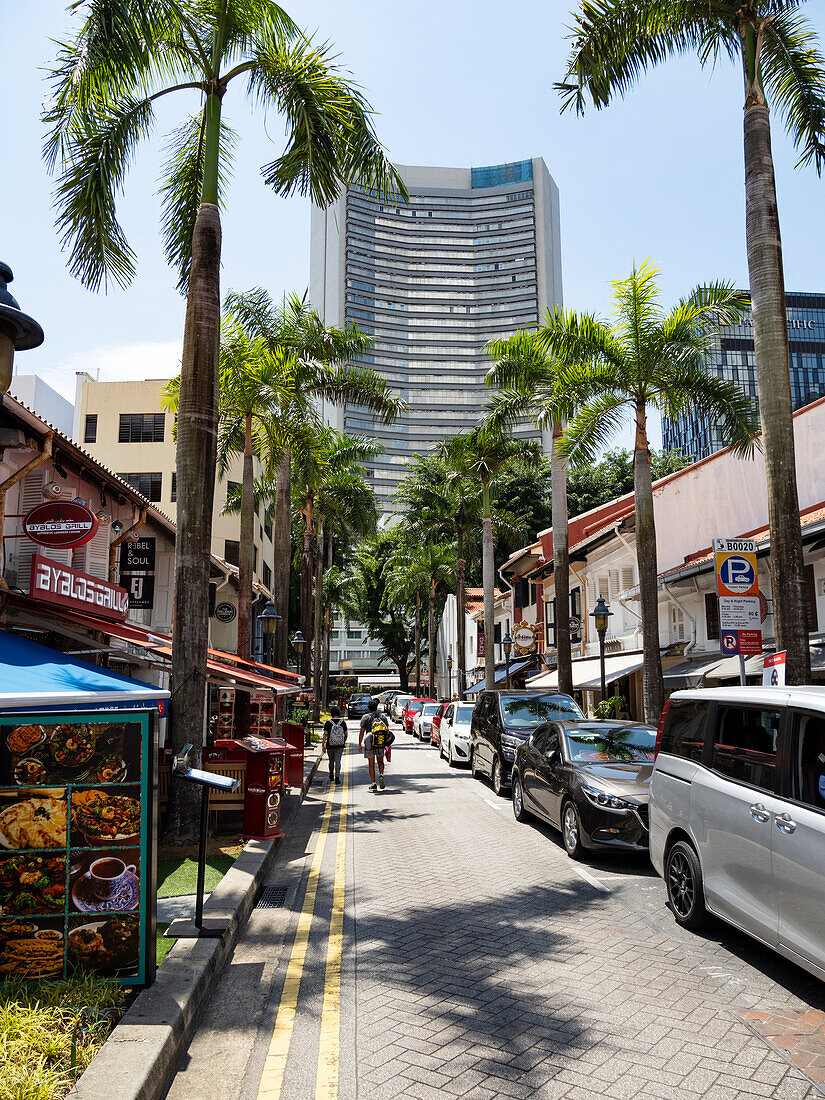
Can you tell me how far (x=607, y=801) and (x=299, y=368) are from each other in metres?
17.6

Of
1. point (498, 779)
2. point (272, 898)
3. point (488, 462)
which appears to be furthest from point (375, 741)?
point (488, 462)

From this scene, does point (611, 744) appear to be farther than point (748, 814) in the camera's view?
Yes

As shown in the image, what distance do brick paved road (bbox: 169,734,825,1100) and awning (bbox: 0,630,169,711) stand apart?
2171 mm

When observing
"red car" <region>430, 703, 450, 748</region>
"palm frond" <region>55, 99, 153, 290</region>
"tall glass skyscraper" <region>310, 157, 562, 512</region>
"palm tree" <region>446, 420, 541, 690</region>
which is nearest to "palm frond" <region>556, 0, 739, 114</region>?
"palm frond" <region>55, 99, 153, 290</region>

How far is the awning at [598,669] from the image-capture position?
944 inches

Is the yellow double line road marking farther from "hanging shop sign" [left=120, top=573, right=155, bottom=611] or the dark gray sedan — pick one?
"hanging shop sign" [left=120, top=573, right=155, bottom=611]

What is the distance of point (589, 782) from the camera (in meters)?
10.1

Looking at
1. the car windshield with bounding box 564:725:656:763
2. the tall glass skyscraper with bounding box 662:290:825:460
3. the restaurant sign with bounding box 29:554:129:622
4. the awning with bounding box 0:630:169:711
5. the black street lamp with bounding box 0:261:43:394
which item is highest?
the tall glass skyscraper with bounding box 662:290:825:460

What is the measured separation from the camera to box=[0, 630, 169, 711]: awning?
18.0ft

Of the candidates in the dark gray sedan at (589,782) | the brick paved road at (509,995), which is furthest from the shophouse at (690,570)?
the brick paved road at (509,995)

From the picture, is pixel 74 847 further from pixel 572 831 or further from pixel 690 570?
pixel 690 570

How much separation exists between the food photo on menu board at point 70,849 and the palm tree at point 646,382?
42.6 feet

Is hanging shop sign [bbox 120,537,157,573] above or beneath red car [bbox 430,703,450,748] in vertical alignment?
above

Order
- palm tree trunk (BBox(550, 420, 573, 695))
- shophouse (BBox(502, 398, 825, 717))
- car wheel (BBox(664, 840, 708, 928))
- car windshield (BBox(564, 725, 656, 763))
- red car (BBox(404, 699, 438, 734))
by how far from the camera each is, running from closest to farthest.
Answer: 1. car wheel (BBox(664, 840, 708, 928))
2. car windshield (BBox(564, 725, 656, 763))
3. shophouse (BBox(502, 398, 825, 717))
4. palm tree trunk (BBox(550, 420, 573, 695))
5. red car (BBox(404, 699, 438, 734))
